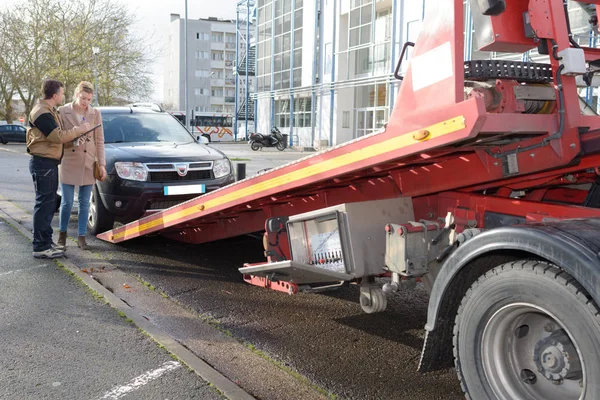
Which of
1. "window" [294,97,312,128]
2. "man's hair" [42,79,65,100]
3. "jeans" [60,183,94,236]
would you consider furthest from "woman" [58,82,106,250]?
"window" [294,97,312,128]

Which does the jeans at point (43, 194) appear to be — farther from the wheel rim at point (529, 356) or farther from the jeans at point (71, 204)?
the wheel rim at point (529, 356)

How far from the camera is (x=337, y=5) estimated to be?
110ft

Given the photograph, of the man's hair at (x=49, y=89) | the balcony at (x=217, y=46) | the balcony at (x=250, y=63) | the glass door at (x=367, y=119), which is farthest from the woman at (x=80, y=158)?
the balcony at (x=217, y=46)

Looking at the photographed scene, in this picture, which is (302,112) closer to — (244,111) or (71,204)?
(244,111)

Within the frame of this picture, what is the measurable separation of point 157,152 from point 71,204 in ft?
4.41

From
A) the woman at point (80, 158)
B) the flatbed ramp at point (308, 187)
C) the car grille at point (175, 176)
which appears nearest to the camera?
the flatbed ramp at point (308, 187)

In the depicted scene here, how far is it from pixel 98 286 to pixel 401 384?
306 cm

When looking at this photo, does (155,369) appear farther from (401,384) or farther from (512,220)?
(512,220)

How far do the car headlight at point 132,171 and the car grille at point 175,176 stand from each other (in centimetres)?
8

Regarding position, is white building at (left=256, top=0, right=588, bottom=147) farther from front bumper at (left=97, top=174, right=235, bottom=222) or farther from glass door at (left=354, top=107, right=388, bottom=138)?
front bumper at (left=97, top=174, right=235, bottom=222)

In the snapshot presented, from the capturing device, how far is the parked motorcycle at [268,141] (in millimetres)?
35094

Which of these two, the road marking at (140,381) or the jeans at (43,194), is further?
the jeans at (43,194)

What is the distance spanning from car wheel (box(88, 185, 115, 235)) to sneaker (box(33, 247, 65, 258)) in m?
1.07

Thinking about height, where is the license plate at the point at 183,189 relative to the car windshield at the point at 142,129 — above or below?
below
